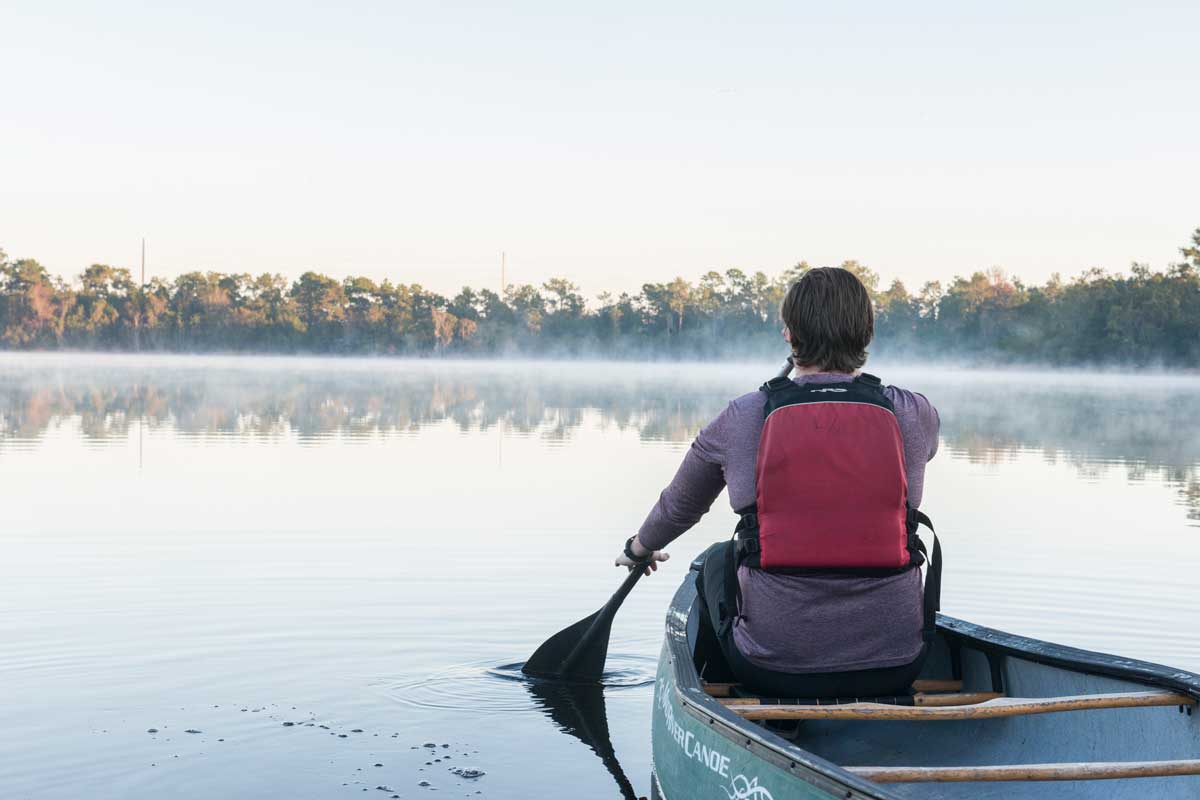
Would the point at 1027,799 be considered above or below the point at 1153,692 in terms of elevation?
below

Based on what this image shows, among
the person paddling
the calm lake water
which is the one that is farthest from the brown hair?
the calm lake water

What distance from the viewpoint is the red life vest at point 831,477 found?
348 centimetres

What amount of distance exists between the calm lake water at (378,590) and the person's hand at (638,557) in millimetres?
814

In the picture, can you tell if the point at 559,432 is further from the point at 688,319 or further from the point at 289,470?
the point at 688,319

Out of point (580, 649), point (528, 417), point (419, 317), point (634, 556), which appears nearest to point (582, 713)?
point (580, 649)

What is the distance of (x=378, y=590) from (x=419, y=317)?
10050 cm

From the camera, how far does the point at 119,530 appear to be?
9.88 meters

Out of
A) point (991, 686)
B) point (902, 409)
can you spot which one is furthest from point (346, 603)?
point (902, 409)

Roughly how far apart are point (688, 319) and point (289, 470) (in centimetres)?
9641

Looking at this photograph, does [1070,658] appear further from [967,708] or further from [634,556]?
[634,556]

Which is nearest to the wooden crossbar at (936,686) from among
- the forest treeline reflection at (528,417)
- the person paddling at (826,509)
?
the person paddling at (826,509)

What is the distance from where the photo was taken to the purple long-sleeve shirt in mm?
3582

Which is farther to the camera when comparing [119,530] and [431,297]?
[431,297]

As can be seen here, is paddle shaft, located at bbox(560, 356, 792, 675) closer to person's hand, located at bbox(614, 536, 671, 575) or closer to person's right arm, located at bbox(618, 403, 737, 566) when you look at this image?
person's hand, located at bbox(614, 536, 671, 575)
